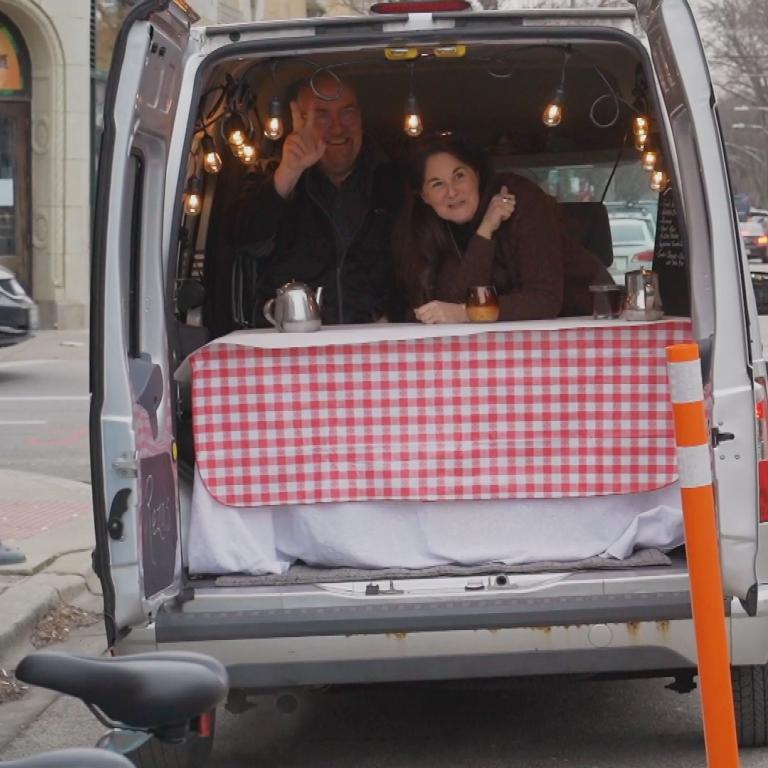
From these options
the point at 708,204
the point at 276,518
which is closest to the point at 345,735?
the point at 276,518

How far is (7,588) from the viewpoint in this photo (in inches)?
297

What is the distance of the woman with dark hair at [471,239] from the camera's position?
6172 millimetres

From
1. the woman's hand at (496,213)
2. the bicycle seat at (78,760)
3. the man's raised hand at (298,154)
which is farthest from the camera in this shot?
the man's raised hand at (298,154)

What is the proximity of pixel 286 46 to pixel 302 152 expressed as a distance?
69.6 inches

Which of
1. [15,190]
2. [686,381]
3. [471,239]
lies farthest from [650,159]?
[15,190]

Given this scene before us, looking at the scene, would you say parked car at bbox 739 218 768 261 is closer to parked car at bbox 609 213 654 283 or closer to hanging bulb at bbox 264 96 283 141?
parked car at bbox 609 213 654 283

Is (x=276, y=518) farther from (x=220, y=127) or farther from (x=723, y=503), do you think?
(x=220, y=127)

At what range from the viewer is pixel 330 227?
6992mm

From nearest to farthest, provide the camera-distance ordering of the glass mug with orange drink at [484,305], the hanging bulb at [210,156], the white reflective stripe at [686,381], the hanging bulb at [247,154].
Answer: the white reflective stripe at [686,381], the glass mug with orange drink at [484,305], the hanging bulb at [210,156], the hanging bulb at [247,154]

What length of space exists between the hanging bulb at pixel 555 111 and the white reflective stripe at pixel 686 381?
3463 mm

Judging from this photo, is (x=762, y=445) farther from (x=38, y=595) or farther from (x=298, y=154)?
(x=38, y=595)

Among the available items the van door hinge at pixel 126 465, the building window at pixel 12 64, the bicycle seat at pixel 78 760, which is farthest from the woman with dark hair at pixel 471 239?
the building window at pixel 12 64

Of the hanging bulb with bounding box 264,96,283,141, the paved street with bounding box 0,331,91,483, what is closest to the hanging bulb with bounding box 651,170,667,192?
the hanging bulb with bounding box 264,96,283,141

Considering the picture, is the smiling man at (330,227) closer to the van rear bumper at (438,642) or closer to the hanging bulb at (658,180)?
the hanging bulb at (658,180)
